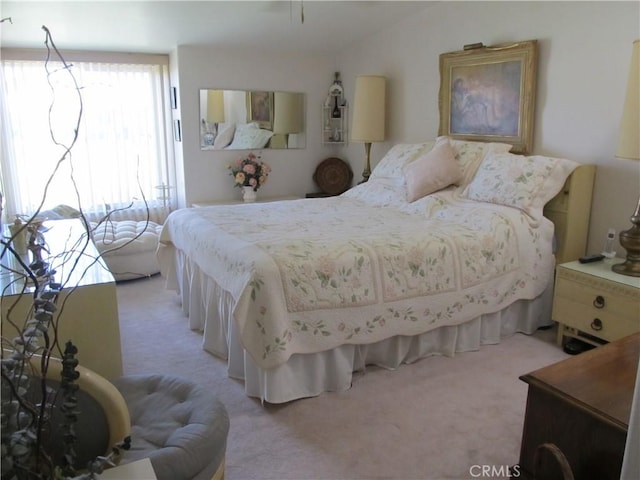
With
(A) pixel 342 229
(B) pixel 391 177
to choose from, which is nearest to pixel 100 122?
(B) pixel 391 177

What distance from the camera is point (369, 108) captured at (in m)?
4.68

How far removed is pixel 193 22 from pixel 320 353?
10.6 feet

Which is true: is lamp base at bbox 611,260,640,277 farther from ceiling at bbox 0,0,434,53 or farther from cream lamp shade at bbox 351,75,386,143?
ceiling at bbox 0,0,434,53

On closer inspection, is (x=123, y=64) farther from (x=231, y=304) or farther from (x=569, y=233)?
(x=569, y=233)

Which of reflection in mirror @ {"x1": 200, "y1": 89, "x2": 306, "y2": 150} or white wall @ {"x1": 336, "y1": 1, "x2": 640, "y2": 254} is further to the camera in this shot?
reflection in mirror @ {"x1": 200, "y1": 89, "x2": 306, "y2": 150}

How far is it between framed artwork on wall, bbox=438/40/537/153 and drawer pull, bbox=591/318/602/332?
4.34 ft

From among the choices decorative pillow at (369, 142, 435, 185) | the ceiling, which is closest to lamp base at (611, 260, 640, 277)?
decorative pillow at (369, 142, 435, 185)

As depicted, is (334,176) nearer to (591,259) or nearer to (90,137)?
(90,137)

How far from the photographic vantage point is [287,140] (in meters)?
5.59

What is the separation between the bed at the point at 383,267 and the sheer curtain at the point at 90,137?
206cm

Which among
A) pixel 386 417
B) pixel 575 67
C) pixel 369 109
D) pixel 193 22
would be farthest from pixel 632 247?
pixel 193 22

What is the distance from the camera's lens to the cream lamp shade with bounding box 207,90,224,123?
5.14 metres

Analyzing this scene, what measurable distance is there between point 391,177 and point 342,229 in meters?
1.20

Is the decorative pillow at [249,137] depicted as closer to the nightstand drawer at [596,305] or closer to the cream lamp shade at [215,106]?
the cream lamp shade at [215,106]
